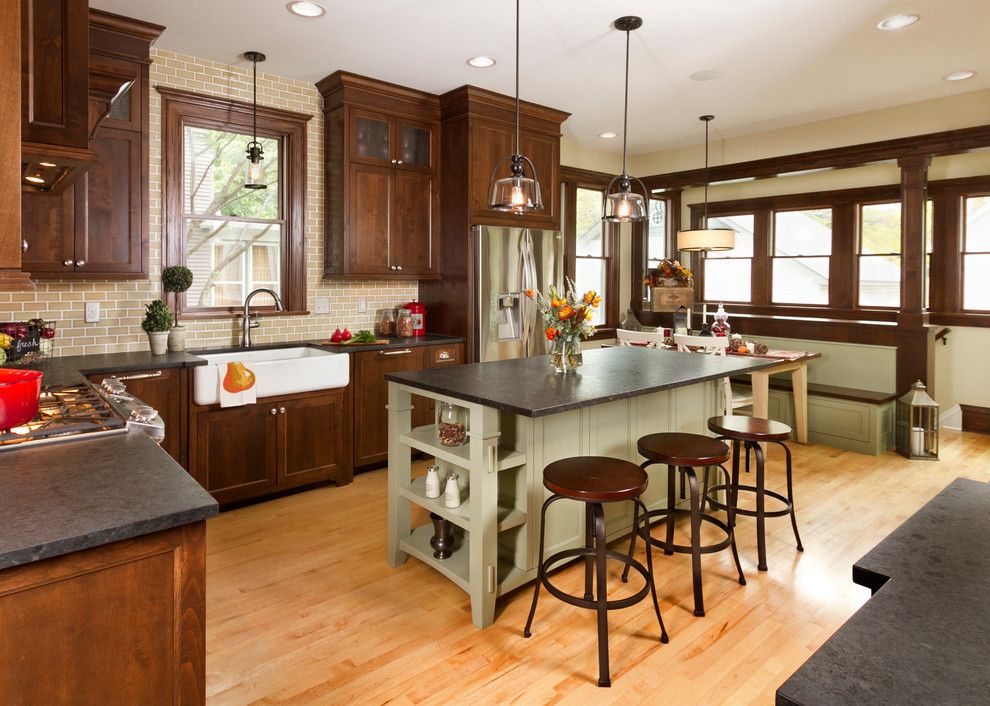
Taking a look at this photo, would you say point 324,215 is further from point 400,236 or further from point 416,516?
point 416,516

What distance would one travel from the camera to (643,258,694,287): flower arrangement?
20.9ft

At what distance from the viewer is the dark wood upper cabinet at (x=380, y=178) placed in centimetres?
460

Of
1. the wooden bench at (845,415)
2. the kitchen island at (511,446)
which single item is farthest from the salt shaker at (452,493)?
the wooden bench at (845,415)

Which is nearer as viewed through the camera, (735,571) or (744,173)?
(735,571)

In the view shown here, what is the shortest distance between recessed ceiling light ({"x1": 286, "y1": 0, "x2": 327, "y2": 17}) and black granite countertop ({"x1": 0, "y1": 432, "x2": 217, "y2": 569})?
2.66 meters

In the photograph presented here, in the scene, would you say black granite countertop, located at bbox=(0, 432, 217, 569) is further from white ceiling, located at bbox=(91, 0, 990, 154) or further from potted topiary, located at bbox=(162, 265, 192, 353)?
white ceiling, located at bbox=(91, 0, 990, 154)

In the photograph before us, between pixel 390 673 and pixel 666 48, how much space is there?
151 inches

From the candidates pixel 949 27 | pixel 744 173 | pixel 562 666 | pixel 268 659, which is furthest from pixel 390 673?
pixel 744 173

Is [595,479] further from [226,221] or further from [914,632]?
[226,221]

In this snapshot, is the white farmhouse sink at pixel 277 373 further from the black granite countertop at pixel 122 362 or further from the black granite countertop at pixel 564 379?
the black granite countertop at pixel 564 379

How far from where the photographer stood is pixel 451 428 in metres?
2.82

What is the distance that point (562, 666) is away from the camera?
231 cm

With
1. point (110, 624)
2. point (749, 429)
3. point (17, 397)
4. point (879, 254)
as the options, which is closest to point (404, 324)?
point (749, 429)

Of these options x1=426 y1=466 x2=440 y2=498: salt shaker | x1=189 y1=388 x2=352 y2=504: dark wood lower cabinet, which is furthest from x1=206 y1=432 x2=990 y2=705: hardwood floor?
x1=426 y1=466 x2=440 y2=498: salt shaker
